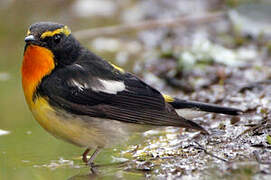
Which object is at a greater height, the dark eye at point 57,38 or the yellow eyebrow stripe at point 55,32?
the yellow eyebrow stripe at point 55,32

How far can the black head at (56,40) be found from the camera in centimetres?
473

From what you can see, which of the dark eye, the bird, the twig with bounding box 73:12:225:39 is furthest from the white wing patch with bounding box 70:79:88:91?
the twig with bounding box 73:12:225:39

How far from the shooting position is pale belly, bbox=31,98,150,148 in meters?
4.62

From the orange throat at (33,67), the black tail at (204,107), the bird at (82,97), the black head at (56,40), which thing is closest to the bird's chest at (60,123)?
the bird at (82,97)

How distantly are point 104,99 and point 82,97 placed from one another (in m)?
0.21

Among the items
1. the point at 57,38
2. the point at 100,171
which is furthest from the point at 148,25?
the point at 100,171

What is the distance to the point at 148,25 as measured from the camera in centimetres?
909

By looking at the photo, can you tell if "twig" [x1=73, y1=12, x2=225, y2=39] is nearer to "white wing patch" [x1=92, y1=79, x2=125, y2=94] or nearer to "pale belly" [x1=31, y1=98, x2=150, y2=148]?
"white wing patch" [x1=92, y1=79, x2=125, y2=94]

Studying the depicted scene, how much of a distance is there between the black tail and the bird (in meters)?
0.27

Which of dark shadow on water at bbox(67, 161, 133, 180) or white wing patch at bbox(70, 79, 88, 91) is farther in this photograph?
white wing patch at bbox(70, 79, 88, 91)

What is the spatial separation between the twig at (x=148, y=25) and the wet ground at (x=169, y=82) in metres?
0.03

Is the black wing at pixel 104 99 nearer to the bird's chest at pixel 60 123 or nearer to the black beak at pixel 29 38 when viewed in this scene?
the bird's chest at pixel 60 123

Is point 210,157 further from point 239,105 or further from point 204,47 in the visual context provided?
point 204,47

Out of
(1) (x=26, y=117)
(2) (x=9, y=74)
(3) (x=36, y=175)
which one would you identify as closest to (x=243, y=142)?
(3) (x=36, y=175)
